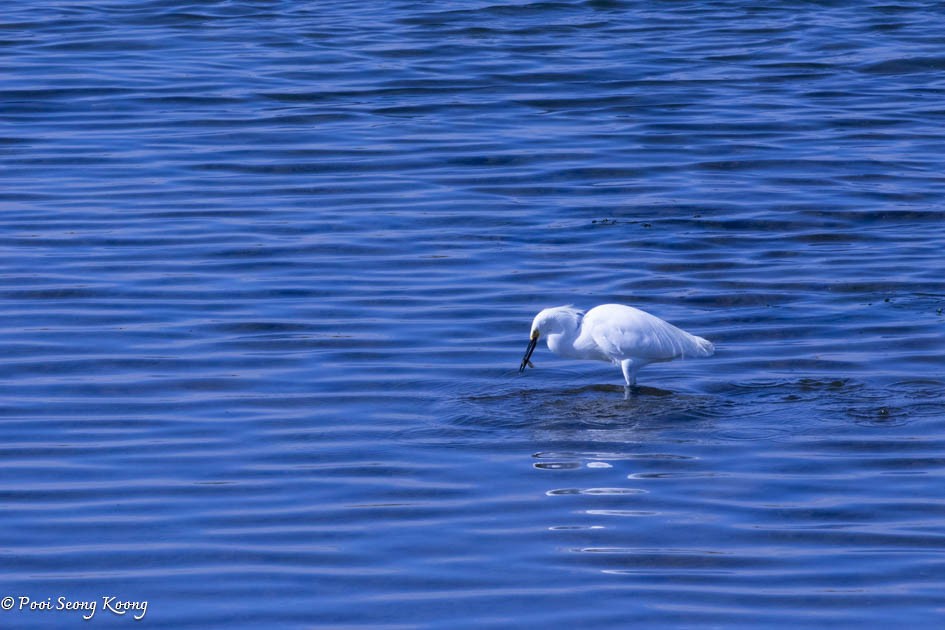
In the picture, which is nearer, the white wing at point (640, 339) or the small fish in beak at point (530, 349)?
the white wing at point (640, 339)

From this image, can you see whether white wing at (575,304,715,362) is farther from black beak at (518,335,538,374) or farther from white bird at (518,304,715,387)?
black beak at (518,335,538,374)

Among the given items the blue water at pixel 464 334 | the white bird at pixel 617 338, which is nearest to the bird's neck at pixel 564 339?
the white bird at pixel 617 338

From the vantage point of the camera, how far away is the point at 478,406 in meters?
7.89

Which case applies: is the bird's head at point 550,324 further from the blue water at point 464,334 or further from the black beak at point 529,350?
the blue water at point 464,334

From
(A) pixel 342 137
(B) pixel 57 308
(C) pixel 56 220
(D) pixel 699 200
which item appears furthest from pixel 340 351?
(A) pixel 342 137

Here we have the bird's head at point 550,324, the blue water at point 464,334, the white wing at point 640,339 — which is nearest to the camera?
the blue water at point 464,334

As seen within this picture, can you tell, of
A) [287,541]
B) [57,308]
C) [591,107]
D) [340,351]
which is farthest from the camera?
[591,107]

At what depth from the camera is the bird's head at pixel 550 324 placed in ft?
27.0

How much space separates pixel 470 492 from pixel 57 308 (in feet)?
12.2

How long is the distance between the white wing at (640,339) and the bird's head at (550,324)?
0.11m

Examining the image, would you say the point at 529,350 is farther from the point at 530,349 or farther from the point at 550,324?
the point at 550,324

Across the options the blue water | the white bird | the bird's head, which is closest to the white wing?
the white bird

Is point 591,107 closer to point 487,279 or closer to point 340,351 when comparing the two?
point 487,279

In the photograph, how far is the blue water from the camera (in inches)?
231
